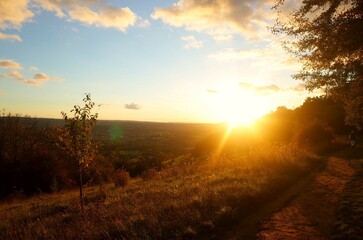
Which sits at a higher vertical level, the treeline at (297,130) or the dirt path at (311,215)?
the treeline at (297,130)

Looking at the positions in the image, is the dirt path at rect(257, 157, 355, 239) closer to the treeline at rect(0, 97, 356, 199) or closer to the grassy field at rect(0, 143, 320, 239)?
the grassy field at rect(0, 143, 320, 239)

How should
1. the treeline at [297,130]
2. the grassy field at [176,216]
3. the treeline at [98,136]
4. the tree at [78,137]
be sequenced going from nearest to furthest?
the grassy field at [176,216], the tree at [78,137], the treeline at [297,130], the treeline at [98,136]

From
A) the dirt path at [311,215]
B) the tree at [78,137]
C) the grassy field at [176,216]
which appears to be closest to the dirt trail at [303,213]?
the dirt path at [311,215]

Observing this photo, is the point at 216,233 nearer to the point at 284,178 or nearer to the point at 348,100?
the point at 284,178

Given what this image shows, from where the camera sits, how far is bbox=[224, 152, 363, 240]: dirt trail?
1004cm

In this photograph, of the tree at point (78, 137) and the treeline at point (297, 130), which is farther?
the treeline at point (297, 130)

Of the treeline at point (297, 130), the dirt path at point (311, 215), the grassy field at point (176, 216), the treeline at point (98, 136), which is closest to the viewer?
the dirt path at point (311, 215)

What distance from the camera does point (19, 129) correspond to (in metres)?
59.4

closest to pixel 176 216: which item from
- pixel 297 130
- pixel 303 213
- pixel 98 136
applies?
pixel 303 213

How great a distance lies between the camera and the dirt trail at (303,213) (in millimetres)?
10039

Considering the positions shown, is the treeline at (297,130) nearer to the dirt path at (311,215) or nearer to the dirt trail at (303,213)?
the dirt trail at (303,213)

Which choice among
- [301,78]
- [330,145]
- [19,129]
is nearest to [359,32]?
[301,78]

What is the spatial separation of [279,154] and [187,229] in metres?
13.8

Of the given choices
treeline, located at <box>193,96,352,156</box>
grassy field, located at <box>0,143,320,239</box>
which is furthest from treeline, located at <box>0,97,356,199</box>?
grassy field, located at <box>0,143,320,239</box>
